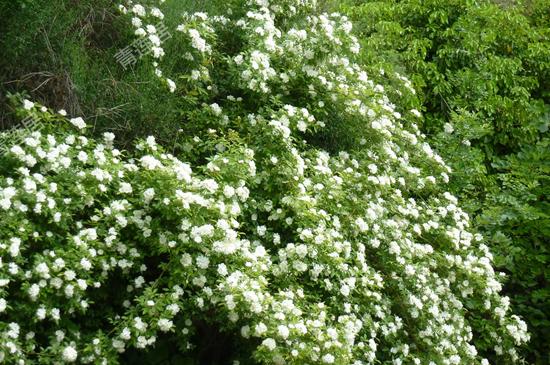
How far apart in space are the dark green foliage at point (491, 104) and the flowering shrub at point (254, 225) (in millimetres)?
617

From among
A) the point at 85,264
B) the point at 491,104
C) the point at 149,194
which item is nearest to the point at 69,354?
the point at 85,264

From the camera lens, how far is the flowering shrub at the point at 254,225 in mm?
3609

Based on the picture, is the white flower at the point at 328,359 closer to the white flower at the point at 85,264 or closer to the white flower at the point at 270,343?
the white flower at the point at 270,343

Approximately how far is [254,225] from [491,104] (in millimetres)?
3974

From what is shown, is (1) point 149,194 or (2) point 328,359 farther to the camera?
(1) point 149,194

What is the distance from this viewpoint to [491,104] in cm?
761

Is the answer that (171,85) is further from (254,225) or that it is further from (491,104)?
(491,104)

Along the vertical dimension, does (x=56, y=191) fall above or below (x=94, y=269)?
above

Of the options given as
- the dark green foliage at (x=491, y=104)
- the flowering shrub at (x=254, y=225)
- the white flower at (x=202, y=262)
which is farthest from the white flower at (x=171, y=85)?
the dark green foliage at (x=491, y=104)

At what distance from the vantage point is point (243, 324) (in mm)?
3947

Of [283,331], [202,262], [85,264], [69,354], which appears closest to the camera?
[69,354]

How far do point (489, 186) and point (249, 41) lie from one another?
2.72m

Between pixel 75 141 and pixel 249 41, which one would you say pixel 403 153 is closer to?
pixel 249 41

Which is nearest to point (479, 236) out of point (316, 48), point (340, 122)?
point (340, 122)
